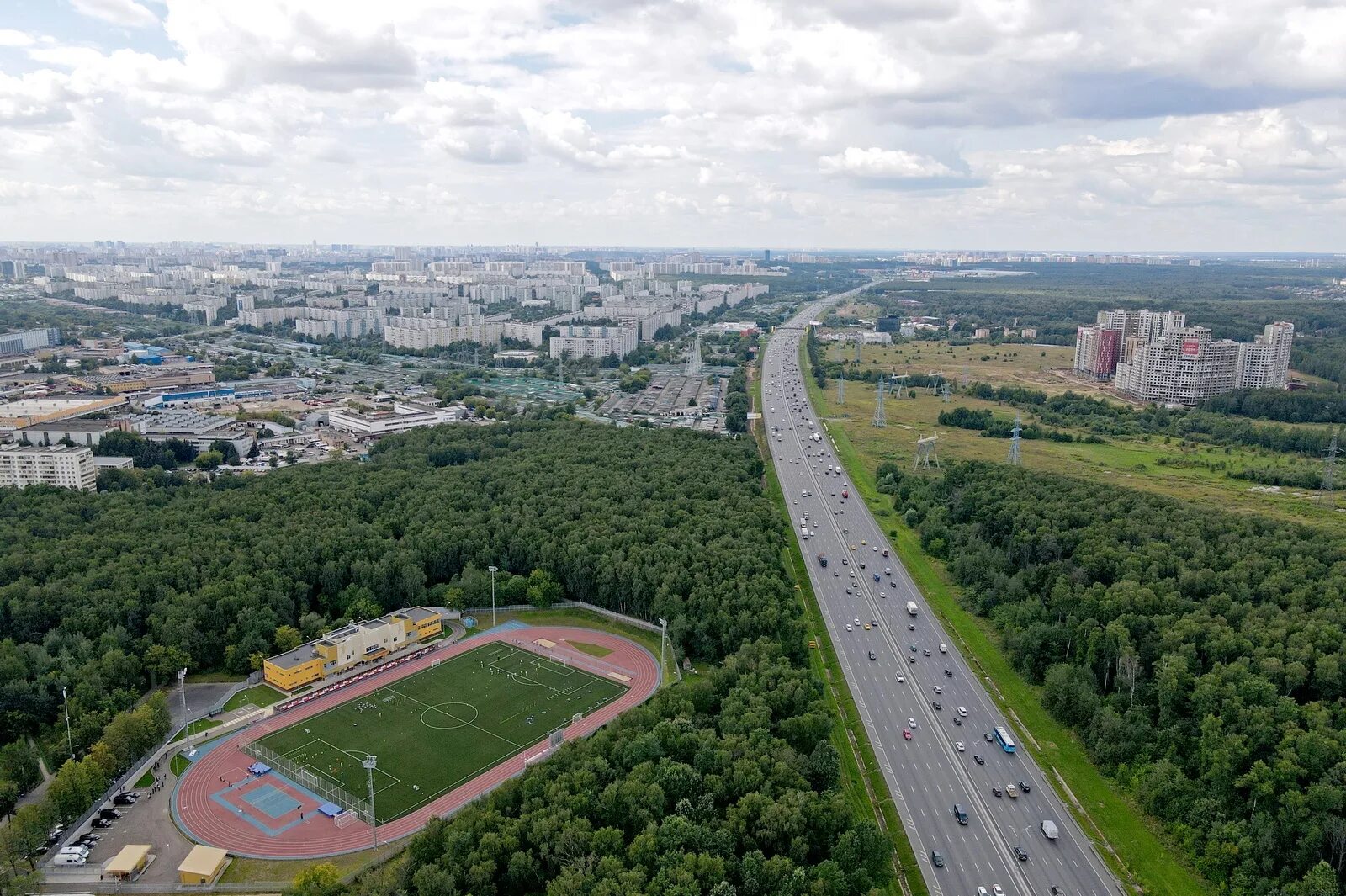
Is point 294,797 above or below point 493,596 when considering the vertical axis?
below

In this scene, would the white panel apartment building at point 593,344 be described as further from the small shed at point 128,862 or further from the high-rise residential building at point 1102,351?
the small shed at point 128,862

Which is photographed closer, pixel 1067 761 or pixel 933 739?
pixel 1067 761

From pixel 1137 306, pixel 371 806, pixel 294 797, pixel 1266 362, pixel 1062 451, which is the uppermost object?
pixel 1137 306

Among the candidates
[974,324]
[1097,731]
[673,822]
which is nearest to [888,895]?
[673,822]

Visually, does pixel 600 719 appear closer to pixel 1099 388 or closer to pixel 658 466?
pixel 658 466

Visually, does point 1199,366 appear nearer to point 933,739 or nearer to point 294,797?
point 933,739

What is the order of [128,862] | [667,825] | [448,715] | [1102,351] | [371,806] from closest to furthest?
[667,825], [128,862], [371,806], [448,715], [1102,351]

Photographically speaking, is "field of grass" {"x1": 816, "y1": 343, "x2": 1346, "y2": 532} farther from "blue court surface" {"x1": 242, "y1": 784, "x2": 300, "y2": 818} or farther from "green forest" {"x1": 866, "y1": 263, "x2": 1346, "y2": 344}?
"blue court surface" {"x1": 242, "y1": 784, "x2": 300, "y2": 818}

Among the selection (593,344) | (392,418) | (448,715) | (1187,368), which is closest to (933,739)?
(448,715)

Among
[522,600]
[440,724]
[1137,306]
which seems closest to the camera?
[440,724]
